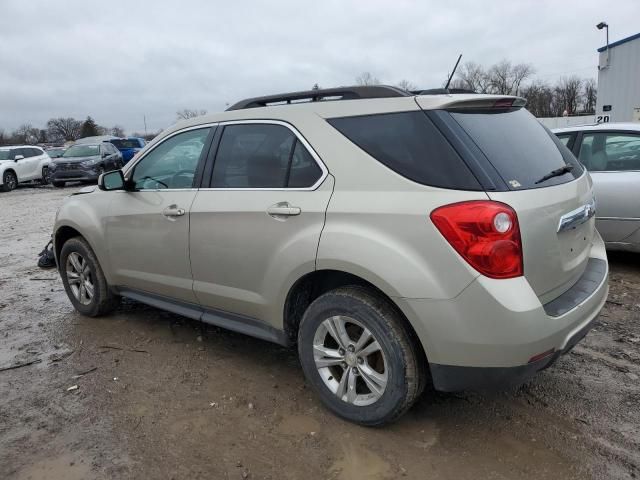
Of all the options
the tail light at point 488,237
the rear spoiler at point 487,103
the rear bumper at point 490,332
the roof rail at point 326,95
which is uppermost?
the roof rail at point 326,95

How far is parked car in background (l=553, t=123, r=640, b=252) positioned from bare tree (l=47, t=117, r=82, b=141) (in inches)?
3558

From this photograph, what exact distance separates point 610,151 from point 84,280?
530 cm

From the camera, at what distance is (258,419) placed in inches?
120

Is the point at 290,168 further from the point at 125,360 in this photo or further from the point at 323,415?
the point at 125,360

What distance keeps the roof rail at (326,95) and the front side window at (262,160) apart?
21 centimetres

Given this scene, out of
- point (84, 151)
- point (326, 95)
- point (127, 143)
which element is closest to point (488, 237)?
point (326, 95)

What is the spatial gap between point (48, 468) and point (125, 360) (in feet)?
4.17

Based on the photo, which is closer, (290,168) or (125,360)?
(290,168)

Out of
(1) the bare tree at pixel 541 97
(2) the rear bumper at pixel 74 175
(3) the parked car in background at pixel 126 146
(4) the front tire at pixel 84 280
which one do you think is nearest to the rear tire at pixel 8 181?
(2) the rear bumper at pixel 74 175

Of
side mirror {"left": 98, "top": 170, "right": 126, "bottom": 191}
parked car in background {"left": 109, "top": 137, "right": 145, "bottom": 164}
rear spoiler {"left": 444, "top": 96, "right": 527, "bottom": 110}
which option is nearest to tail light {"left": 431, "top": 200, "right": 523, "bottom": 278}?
rear spoiler {"left": 444, "top": 96, "right": 527, "bottom": 110}

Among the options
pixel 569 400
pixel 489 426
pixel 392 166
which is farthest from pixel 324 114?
pixel 569 400

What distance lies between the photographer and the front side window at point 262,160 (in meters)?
3.02

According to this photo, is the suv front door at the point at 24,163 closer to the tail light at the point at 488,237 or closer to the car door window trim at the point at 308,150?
the car door window trim at the point at 308,150

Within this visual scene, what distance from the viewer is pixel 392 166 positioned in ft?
8.70
